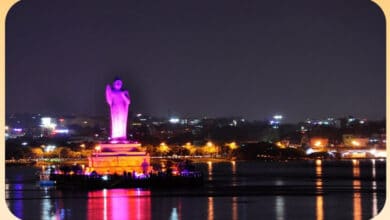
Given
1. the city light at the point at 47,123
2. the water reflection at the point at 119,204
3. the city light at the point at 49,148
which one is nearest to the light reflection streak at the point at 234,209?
the water reflection at the point at 119,204

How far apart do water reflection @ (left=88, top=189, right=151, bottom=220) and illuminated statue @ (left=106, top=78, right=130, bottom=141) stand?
3.00 metres

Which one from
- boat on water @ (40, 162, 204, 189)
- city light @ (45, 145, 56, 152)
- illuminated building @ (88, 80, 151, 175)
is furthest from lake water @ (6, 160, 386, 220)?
A: city light @ (45, 145, 56, 152)

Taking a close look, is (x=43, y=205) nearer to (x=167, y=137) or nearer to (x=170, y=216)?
(x=170, y=216)

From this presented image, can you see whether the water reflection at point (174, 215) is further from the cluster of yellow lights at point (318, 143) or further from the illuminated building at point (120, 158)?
the cluster of yellow lights at point (318, 143)

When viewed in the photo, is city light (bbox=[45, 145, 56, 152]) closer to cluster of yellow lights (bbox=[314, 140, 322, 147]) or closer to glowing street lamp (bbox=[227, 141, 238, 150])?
glowing street lamp (bbox=[227, 141, 238, 150])

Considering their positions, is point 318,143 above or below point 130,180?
above

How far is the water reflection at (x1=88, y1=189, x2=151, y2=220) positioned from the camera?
13.5 m

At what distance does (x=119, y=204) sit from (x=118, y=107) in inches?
301

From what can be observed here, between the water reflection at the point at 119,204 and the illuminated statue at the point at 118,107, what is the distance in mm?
2999

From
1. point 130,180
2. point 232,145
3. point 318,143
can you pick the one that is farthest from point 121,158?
point 318,143

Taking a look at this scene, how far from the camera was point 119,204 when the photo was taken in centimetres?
1540

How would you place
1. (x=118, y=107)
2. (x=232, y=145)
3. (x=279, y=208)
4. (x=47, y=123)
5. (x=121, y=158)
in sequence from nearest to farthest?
(x=279, y=208)
(x=121, y=158)
(x=118, y=107)
(x=47, y=123)
(x=232, y=145)

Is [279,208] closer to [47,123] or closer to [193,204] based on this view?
[193,204]

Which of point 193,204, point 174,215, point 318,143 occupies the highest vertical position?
point 318,143
